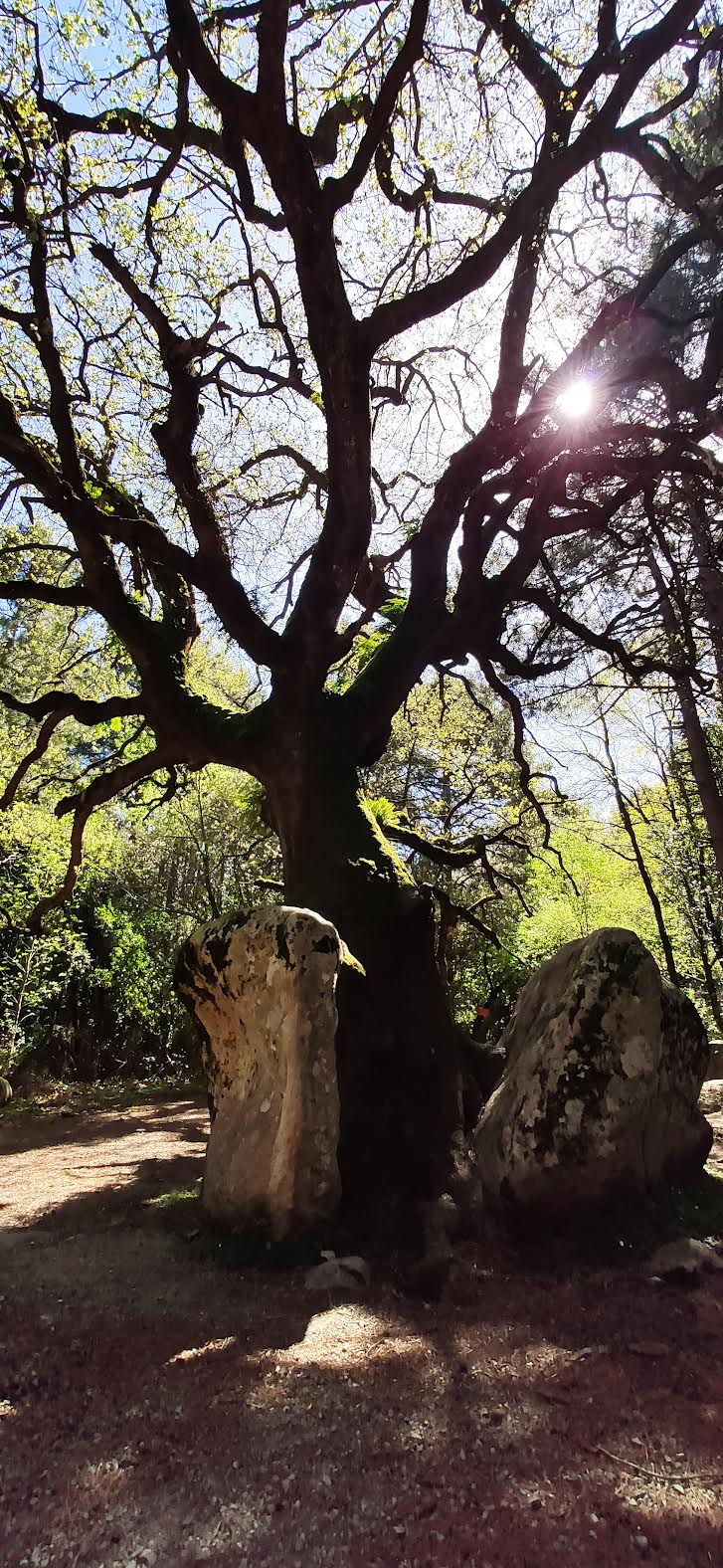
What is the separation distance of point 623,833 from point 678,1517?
1763 centimetres

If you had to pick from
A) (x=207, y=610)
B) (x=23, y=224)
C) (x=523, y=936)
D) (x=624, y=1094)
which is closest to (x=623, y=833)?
(x=523, y=936)

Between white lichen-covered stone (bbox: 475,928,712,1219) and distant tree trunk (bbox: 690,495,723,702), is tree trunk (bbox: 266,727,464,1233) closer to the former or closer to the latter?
white lichen-covered stone (bbox: 475,928,712,1219)

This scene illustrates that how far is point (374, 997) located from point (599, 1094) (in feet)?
5.05

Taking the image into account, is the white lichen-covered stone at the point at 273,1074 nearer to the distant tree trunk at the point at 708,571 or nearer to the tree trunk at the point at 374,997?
the tree trunk at the point at 374,997

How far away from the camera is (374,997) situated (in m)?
5.01

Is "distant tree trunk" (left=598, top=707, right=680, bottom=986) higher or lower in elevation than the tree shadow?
higher

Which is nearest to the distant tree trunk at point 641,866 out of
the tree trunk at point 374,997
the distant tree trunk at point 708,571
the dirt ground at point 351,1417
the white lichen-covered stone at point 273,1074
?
the distant tree trunk at point 708,571

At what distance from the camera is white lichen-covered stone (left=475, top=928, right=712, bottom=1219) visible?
13.0ft

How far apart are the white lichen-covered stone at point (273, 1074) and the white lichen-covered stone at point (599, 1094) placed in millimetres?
1000

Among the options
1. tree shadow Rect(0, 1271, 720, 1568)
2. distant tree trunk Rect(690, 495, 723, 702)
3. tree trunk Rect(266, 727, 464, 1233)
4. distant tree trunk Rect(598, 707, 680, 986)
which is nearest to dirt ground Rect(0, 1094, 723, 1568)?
tree shadow Rect(0, 1271, 720, 1568)

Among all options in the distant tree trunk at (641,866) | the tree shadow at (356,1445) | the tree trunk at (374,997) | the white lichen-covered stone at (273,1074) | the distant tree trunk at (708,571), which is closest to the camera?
the tree shadow at (356,1445)

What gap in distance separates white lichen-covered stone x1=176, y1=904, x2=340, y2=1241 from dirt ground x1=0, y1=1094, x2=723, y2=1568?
1.19 feet

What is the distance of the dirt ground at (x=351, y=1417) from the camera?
1.86 m

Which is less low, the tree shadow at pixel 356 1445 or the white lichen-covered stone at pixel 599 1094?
the white lichen-covered stone at pixel 599 1094
